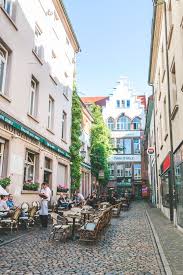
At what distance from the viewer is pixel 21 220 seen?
1185cm

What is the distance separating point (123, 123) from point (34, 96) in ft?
118

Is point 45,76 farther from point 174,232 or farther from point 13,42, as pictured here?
point 174,232

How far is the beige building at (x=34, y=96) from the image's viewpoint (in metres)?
12.2

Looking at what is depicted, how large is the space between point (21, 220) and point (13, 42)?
722 centimetres

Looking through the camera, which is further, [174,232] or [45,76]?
[45,76]

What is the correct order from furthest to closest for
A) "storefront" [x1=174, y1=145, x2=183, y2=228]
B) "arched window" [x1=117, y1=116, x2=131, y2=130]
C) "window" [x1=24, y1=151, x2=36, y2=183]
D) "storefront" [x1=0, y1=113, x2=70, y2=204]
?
"arched window" [x1=117, y1=116, x2=131, y2=130], "window" [x1=24, y1=151, x2=36, y2=183], "storefront" [x1=0, y1=113, x2=70, y2=204], "storefront" [x1=174, y1=145, x2=183, y2=228]

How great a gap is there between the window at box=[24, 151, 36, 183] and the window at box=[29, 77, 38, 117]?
6.73ft

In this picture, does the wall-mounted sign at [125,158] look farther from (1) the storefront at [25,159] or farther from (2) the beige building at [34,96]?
(1) the storefront at [25,159]

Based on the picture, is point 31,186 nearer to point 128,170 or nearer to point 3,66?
point 3,66

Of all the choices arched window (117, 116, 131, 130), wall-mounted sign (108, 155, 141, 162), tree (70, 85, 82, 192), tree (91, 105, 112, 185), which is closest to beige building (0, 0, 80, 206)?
tree (70, 85, 82, 192)

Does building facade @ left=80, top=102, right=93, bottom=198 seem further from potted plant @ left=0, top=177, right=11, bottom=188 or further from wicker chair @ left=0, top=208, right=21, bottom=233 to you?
wicker chair @ left=0, top=208, right=21, bottom=233

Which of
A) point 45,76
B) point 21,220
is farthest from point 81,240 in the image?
point 45,76

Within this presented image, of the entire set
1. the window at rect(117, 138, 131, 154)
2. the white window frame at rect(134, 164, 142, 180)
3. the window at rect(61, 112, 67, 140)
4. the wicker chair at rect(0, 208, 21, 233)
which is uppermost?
the window at rect(117, 138, 131, 154)

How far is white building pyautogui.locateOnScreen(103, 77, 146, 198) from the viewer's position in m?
49.7
